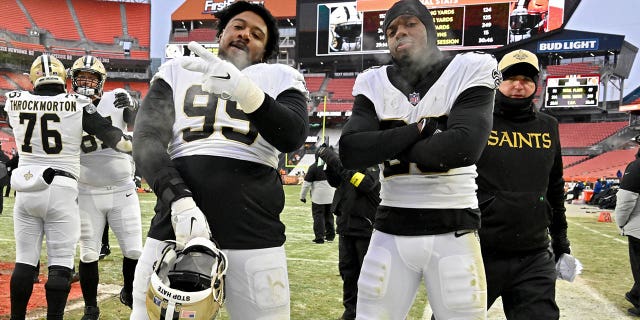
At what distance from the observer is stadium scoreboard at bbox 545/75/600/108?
34.7m

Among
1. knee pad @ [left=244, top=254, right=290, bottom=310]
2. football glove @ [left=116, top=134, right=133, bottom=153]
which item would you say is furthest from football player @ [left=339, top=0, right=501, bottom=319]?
football glove @ [left=116, top=134, right=133, bottom=153]

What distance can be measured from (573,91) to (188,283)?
38140 millimetres

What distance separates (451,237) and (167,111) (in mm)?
1288

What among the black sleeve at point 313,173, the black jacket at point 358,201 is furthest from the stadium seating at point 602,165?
the black jacket at point 358,201

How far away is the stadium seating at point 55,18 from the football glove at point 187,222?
167ft

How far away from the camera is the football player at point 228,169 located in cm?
200

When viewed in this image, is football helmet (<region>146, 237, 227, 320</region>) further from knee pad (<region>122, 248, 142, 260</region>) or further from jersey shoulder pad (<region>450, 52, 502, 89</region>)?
knee pad (<region>122, 248, 142, 260</region>)

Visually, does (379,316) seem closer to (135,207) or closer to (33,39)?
(135,207)

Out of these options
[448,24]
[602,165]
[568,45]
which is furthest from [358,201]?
[568,45]

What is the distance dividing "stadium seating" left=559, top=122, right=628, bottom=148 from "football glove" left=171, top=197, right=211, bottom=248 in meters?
39.1

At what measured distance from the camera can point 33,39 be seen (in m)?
44.9

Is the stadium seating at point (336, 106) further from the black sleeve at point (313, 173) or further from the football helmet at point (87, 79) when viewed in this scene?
the football helmet at point (87, 79)

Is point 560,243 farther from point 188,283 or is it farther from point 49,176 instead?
point 49,176

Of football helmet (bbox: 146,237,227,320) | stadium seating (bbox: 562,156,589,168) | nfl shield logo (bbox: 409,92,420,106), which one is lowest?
stadium seating (bbox: 562,156,589,168)
